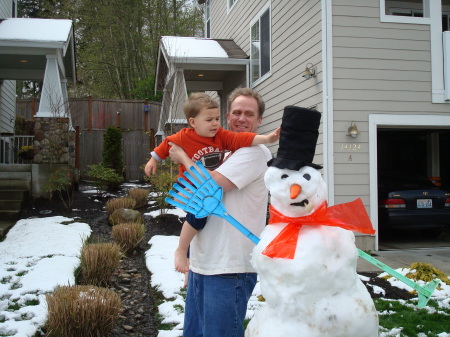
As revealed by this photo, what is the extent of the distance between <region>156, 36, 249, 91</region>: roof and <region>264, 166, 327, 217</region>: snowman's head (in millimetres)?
8993

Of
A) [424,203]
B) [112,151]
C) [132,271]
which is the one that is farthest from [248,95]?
[112,151]

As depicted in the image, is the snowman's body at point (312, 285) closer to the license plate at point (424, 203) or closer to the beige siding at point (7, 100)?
the license plate at point (424, 203)

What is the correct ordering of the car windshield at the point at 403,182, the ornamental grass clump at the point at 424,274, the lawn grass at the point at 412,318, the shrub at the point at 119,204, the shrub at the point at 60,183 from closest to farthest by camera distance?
the lawn grass at the point at 412,318 < the ornamental grass clump at the point at 424,274 < the car windshield at the point at 403,182 < the shrub at the point at 119,204 < the shrub at the point at 60,183

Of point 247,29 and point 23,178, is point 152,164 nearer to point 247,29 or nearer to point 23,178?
point 23,178

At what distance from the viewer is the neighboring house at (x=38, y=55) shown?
362 inches

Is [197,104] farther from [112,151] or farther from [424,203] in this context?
[112,151]

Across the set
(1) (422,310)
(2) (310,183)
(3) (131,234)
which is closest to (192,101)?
(2) (310,183)

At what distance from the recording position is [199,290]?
1828mm

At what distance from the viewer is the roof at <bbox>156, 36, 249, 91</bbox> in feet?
34.3

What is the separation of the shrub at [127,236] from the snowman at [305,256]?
470 cm

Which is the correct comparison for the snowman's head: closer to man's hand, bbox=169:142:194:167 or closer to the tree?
man's hand, bbox=169:142:194:167

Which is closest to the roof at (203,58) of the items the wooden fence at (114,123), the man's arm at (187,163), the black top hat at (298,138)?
the wooden fence at (114,123)

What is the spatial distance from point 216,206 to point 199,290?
0.50m

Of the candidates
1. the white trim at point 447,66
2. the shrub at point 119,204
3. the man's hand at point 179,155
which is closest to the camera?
the man's hand at point 179,155
